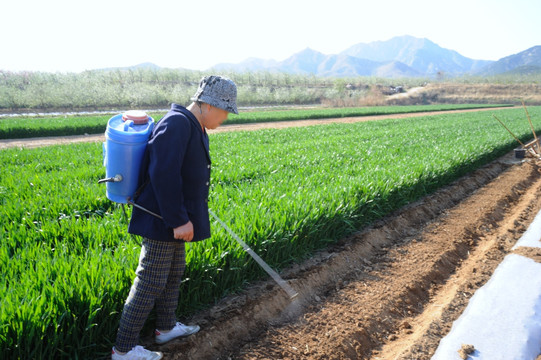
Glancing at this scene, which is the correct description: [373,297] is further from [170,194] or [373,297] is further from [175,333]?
[170,194]

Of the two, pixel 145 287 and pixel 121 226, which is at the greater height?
pixel 145 287

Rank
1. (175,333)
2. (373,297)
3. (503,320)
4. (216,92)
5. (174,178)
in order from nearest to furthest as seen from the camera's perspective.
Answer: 1. (174,178)
2. (216,92)
3. (175,333)
4. (503,320)
5. (373,297)

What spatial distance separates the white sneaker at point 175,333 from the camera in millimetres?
2773

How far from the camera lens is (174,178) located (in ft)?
7.17

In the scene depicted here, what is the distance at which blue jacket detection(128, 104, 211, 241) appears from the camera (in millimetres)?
2174

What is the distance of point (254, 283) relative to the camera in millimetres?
3855

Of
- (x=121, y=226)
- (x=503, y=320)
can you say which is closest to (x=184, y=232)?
(x=121, y=226)

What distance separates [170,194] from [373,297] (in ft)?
8.56

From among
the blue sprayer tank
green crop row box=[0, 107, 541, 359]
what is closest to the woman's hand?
the blue sprayer tank

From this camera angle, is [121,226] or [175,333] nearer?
[175,333]

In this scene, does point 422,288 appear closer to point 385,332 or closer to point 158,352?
point 385,332

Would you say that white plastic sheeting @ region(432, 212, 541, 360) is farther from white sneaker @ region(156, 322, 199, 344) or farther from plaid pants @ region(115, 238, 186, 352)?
plaid pants @ region(115, 238, 186, 352)

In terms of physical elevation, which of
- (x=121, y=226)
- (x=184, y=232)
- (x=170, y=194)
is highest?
(x=170, y=194)

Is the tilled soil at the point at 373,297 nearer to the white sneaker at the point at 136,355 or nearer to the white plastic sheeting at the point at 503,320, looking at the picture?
the white plastic sheeting at the point at 503,320
